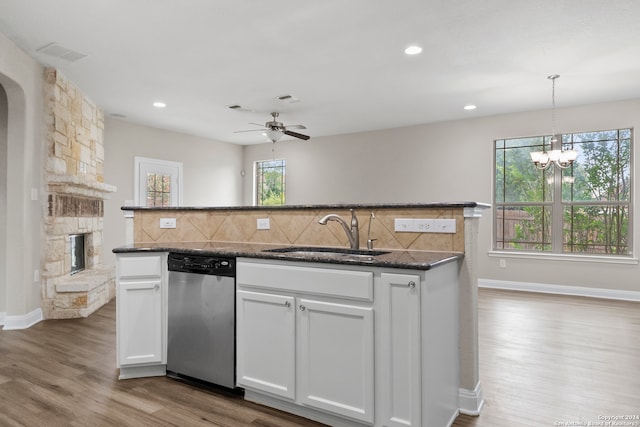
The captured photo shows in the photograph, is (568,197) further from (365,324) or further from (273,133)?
(365,324)

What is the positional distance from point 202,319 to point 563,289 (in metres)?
5.27

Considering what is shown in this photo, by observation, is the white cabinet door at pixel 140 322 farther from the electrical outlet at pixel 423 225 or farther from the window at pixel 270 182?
the window at pixel 270 182

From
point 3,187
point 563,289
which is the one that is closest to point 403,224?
point 3,187

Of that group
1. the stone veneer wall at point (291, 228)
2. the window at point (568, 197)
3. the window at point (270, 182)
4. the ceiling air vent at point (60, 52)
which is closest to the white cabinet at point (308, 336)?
the stone veneer wall at point (291, 228)

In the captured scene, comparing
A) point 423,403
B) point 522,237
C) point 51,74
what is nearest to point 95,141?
point 51,74

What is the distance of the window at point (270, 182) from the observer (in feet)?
28.0

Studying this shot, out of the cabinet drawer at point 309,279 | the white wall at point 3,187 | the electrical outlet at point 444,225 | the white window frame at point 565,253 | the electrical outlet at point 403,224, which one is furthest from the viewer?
the white window frame at point 565,253

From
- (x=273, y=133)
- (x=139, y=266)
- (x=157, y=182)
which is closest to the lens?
(x=139, y=266)

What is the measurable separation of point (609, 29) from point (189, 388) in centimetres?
422

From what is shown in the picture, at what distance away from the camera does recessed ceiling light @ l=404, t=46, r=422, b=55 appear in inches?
146

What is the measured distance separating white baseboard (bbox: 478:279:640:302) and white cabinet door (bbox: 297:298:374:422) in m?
4.87

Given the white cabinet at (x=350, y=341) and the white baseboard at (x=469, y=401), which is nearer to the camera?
the white cabinet at (x=350, y=341)

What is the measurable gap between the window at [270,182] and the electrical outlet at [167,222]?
527 centimetres

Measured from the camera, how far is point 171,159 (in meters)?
7.33
